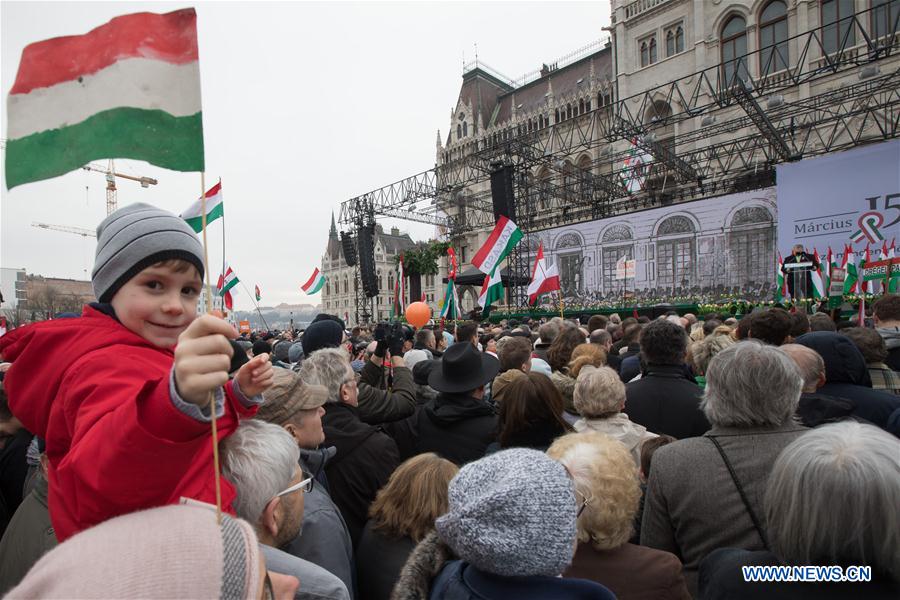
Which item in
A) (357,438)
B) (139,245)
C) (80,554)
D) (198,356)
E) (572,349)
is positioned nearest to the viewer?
(80,554)

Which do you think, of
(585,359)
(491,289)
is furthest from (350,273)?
(585,359)

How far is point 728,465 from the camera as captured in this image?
6.30 feet

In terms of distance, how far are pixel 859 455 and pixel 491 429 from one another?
198cm

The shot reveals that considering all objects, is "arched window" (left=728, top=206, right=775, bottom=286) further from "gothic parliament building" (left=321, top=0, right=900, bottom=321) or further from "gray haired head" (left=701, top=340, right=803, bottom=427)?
"gray haired head" (left=701, top=340, right=803, bottom=427)

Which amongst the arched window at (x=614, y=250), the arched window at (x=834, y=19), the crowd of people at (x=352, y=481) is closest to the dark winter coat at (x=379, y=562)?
the crowd of people at (x=352, y=481)

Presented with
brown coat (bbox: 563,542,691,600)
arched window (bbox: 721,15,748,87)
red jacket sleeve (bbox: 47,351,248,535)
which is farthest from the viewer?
arched window (bbox: 721,15,748,87)

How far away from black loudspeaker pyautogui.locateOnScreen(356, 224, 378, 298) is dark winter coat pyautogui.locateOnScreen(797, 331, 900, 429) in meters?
21.6

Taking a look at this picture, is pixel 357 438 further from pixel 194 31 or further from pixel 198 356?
pixel 194 31

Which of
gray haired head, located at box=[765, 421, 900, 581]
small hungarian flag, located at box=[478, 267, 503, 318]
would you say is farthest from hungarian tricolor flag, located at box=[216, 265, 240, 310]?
gray haired head, located at box=[765, 421, 900, 581]

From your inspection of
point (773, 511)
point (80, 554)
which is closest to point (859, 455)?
point (773, 511)

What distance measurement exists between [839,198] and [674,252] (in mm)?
5989

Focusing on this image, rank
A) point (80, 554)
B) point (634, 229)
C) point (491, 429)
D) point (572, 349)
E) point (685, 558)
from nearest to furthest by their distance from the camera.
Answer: point (80, 554), point (685, 558), point (491, 429), point (572, 349), point (634, 229)

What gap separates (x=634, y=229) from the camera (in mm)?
21297

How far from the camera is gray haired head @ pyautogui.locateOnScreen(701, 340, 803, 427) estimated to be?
2.02m
